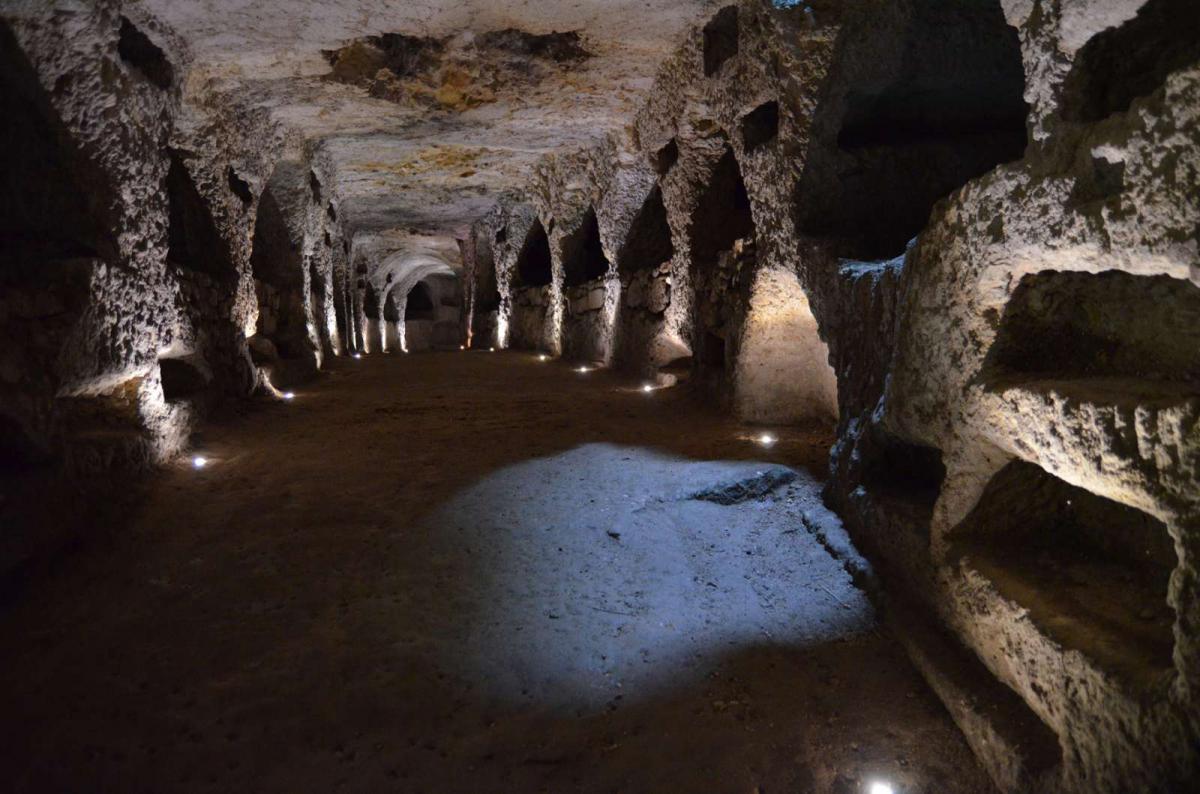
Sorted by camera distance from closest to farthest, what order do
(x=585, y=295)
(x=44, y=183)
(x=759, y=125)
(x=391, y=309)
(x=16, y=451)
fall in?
(x=16, y=451), (x=44, y=183), (x=759, y=125), (x=585, y=295), (x=391, y=309)

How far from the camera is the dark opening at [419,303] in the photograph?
26984 millimetres

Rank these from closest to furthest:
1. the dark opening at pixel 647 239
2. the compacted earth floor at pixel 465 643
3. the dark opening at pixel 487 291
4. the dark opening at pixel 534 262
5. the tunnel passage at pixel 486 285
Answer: the compacted earth floor at pixel 465 643
the dark opening at pixel 647 239
the dark opening at pixel 534 262
the tunnel passage at pixel 486 285
the dark opening at pixel 487 291

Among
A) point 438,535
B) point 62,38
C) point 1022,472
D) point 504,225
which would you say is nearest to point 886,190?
point 1022,472

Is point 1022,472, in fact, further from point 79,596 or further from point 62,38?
point 62,38

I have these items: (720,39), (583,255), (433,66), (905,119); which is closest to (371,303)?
(583,255)

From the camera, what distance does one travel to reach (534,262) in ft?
43.4

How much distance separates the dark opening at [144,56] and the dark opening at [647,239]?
4860 mm

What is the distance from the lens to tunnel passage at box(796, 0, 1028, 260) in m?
3.87

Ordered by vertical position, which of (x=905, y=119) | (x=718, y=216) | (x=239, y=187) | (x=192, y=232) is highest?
(x=905, y=119)

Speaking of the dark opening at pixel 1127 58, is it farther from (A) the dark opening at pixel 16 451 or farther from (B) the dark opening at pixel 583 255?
(B) the dark opening at pixel 583 255

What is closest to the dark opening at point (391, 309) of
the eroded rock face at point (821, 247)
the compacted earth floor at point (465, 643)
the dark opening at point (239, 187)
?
the eroded rock face at point (821, 247)

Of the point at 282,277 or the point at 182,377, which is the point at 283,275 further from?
the point at 182,377

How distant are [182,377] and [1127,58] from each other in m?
5.61

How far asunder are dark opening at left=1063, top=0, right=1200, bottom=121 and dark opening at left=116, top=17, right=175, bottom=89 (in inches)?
190
